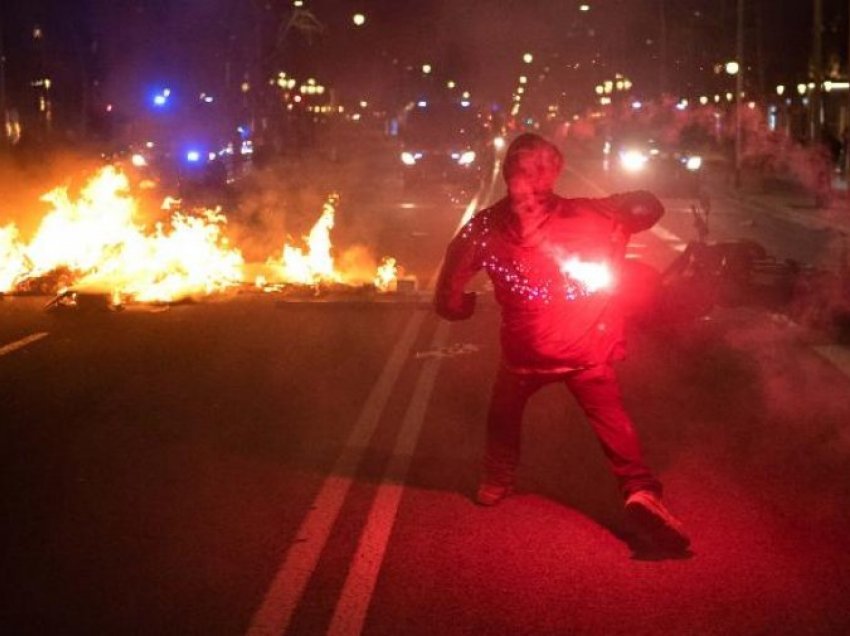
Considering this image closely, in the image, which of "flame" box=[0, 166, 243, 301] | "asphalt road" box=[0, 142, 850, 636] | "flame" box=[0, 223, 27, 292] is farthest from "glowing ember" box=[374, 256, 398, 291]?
Result: "flame" box=[0, 223, 27, 292]

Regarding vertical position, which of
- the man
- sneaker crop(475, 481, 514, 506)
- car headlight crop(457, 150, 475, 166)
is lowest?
car headlight crop(457, 150, 475, 166)

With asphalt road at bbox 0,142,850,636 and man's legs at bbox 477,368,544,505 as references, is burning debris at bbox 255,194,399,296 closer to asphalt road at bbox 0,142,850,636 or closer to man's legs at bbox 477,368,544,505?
asphalt road at bbox 0,142,850,636

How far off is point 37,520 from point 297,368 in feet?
14.9

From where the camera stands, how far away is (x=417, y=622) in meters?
5.23

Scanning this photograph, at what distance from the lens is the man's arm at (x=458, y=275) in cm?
645

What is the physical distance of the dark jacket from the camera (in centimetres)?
632

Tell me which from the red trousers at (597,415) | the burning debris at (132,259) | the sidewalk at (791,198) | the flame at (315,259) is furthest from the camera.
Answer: the sidewalk at (791,198)

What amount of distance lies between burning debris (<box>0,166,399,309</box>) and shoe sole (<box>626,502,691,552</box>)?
973 cm

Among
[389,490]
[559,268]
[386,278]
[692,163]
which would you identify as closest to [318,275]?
[386,278]

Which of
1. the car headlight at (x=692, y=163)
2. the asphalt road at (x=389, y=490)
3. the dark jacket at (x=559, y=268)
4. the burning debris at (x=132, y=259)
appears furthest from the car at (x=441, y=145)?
the dark jacket at (x=559, y=268)

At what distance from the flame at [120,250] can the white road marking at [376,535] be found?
6712mm

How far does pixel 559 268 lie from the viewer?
20.7 feet

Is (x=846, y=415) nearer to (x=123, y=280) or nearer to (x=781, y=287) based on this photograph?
(x=781, y=287)

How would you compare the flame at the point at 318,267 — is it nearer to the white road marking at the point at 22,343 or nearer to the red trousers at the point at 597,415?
the white road marking at the point at 22,343
